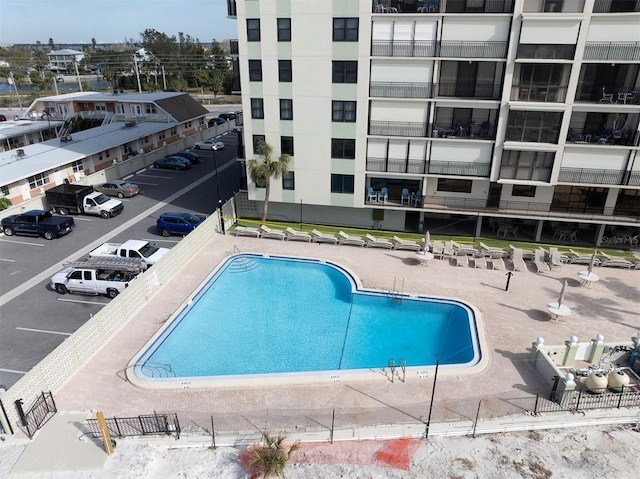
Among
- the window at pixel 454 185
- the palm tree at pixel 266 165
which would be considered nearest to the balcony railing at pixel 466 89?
the window at pixel 454 185

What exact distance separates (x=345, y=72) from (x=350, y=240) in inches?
443

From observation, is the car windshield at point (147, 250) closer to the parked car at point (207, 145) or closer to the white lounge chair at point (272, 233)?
the white lounge chair at point (272, 233)

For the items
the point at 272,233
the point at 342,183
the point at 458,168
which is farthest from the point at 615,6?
the point at 272,233

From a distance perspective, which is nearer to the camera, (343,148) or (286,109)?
(286,109)

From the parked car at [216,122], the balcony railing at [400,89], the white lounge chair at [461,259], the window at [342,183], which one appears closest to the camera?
the white lounge chair at [461,259]

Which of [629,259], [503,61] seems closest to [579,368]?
[629,259]

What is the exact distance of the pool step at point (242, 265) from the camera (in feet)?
92.1

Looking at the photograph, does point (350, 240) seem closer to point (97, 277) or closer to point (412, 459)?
point (97, 277)

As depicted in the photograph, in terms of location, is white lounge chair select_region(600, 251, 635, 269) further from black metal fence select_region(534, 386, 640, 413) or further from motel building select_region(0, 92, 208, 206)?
motel building select_region(0, 92, 208, 206)

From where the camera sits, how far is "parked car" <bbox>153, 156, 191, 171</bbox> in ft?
157

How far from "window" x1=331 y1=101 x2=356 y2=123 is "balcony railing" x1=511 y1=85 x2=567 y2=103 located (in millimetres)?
10238

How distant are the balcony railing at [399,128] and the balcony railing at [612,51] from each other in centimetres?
1030

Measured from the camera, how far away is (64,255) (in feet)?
96.6

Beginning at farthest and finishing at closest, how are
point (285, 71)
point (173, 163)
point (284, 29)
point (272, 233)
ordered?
point (173, 163) < point (272, 233) < point (285, 71) < point (284, 29)
